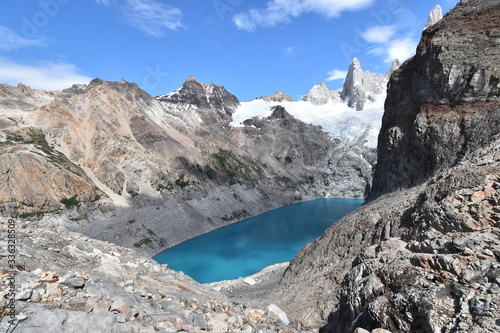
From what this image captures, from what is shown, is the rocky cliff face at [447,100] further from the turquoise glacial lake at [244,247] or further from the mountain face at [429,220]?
the turquoise glacial lake at [244,247]

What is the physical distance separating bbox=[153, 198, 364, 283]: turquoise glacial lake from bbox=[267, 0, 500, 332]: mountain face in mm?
27281

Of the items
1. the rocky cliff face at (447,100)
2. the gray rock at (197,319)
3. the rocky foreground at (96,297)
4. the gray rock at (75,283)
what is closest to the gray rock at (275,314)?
the rocky foreground at (96,297)

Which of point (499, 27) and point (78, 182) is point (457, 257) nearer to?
point (499, 27)

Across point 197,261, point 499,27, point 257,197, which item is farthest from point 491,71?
point 257,197

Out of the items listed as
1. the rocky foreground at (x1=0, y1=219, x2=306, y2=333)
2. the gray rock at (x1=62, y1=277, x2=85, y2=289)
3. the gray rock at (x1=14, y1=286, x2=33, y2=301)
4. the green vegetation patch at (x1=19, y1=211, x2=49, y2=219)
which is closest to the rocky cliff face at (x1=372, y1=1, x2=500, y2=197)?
the rocky foreground at (x1=0, y1=219, x2=306, y2=333)

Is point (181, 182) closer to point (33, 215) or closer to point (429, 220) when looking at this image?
point (33, 215)

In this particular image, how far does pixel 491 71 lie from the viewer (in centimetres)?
3656

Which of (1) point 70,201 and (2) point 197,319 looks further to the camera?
(1) point 70,201

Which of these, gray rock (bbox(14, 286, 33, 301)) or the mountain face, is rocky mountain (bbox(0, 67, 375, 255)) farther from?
gray rock (bbox(14, 286, 33, 301))

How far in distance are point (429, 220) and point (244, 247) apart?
65.1 m

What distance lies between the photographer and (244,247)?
8062 centimetres

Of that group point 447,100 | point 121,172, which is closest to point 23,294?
point 447,100

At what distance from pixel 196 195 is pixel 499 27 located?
92.5 m

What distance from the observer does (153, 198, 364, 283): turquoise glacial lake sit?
64.5 metres
